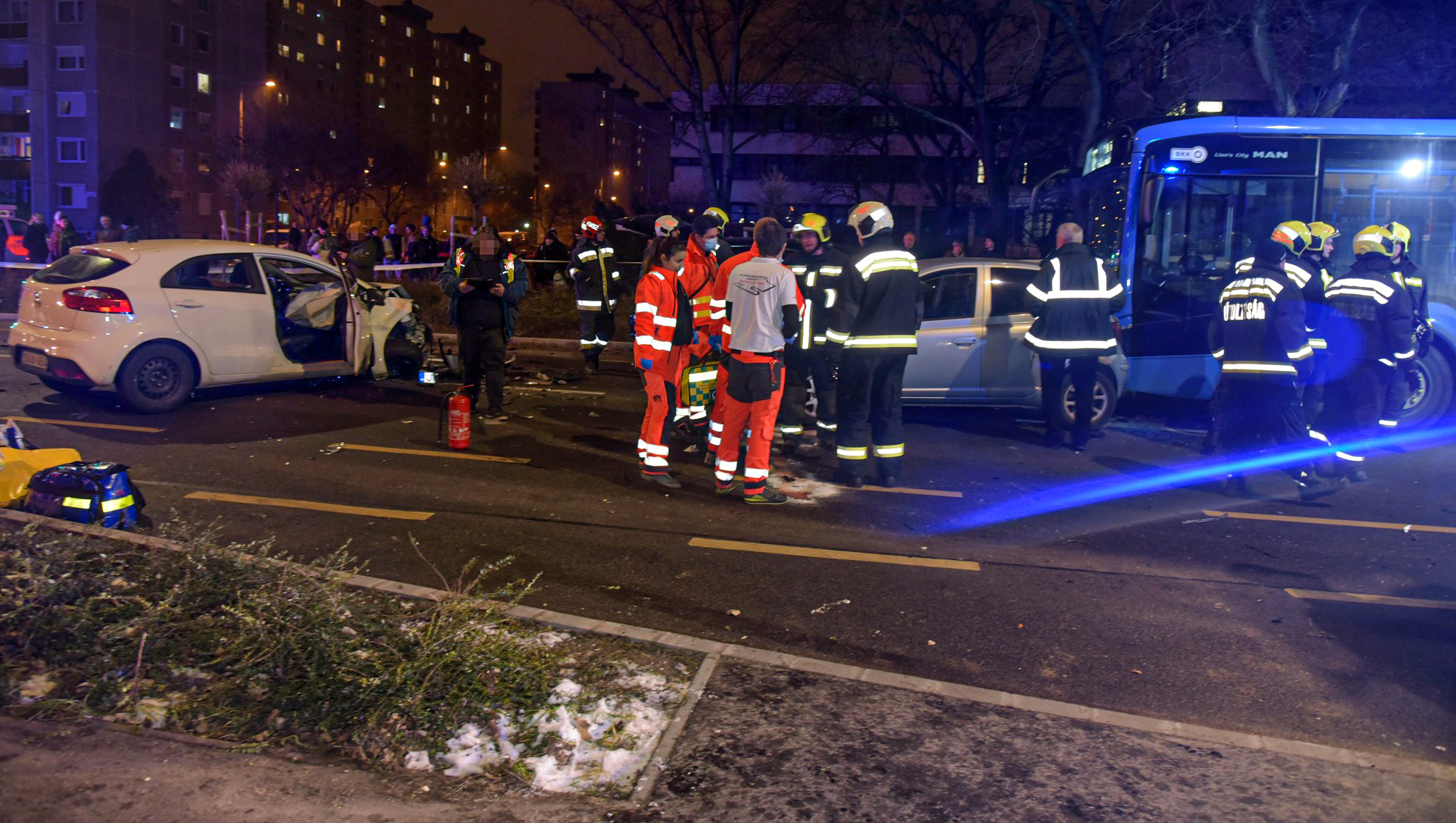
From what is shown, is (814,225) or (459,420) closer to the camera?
(459,420)

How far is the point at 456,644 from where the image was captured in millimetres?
4094

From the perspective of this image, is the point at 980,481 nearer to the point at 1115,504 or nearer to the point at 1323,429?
the point at 1115,504

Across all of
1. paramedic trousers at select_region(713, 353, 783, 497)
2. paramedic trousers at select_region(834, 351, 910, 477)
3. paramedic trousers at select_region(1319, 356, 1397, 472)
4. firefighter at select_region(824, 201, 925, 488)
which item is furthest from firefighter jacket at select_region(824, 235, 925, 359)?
paramedic trousers at select_region(1319, 356, 1397, 472)

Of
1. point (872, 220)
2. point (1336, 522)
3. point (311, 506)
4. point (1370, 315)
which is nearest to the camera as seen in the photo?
point (311, 506)

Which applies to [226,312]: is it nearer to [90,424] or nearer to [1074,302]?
[90,424]

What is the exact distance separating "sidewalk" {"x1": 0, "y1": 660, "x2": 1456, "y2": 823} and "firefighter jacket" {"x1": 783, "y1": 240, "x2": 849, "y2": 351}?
490 cm

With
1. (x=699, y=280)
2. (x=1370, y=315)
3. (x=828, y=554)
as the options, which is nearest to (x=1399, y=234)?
(x=1370, y=315)

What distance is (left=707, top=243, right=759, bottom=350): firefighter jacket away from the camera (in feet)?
24.4

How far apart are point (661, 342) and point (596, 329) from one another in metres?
5.68

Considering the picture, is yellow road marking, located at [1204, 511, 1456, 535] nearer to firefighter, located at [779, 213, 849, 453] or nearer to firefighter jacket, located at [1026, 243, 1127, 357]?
firefighter jacket, located at [1026, 243, 1127, 357]

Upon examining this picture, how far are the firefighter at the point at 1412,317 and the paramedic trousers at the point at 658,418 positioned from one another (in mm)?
6157

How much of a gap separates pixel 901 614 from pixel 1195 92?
69.1ft

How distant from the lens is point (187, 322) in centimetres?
989

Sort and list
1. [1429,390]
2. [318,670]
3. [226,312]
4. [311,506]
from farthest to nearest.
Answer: [1429,390], [226,312], [311,506], [318,670]
